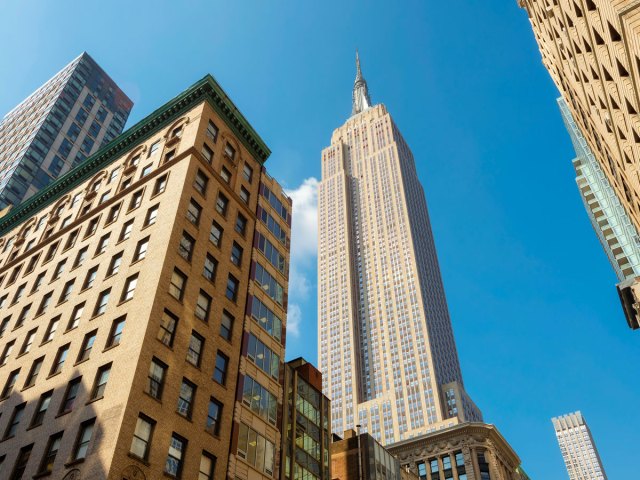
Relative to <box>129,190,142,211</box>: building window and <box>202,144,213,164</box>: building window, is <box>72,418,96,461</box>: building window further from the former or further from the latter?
<box>202,144,213,164</box>: building window

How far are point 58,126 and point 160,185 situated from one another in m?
83.5

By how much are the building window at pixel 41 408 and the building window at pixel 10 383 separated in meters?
4.46

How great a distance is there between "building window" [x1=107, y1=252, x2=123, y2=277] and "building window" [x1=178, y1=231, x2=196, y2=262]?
4561 mm

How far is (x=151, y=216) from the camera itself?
4031 cm

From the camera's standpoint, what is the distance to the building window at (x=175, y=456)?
28.4 metres

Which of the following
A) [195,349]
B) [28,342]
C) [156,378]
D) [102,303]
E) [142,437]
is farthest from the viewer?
[28,342]

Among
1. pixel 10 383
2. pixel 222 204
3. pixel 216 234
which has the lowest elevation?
pixel 10 383

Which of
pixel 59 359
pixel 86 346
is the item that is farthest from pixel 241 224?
pixel 59 359

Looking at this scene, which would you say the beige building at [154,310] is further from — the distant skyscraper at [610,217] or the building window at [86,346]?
the distant skyscraper at [610,217]

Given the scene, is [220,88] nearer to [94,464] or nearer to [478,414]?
[94,464]

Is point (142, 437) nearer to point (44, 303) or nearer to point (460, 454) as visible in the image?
point (44, 303)

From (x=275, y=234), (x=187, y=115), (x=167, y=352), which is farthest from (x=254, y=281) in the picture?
(x=187, y=115)

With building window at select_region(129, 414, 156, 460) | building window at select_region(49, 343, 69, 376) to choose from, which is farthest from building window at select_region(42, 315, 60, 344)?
building window at select_region(129, 414, 156, 460)

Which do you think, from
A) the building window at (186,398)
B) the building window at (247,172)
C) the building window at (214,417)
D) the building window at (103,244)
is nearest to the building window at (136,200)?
the building window at (103,244)
